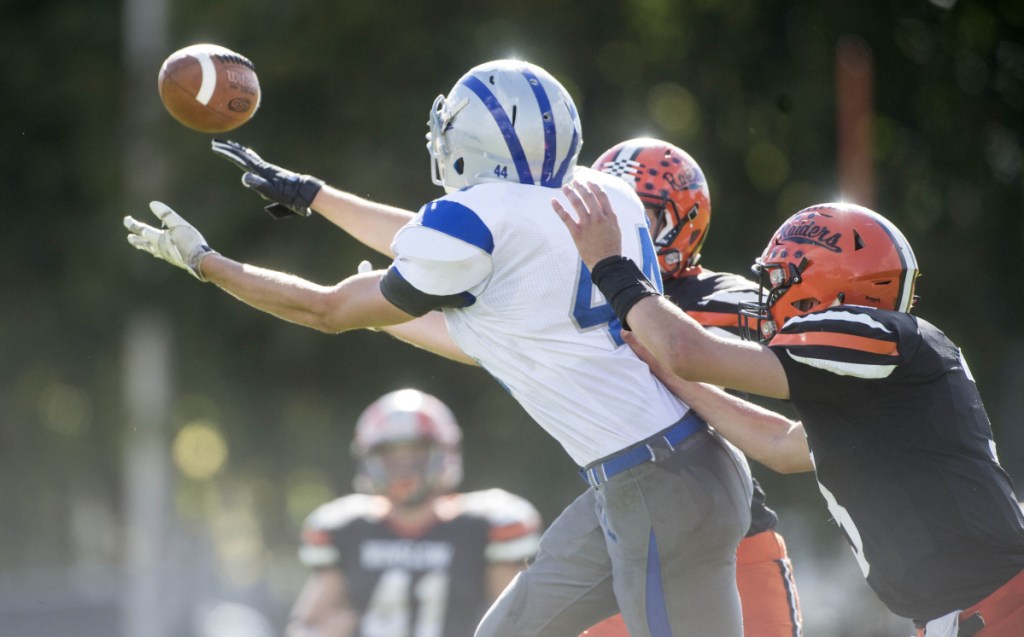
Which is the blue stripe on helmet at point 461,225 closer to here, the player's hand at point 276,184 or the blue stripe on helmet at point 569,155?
the blue stripe on helmet at point 569,155

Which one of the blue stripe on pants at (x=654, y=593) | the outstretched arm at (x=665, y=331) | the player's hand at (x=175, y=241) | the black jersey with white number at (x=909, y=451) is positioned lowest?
the blue stripe on pants at (x=654, y=593)

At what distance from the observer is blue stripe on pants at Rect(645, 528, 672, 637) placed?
363 centimetres

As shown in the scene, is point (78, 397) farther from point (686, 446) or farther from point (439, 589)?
point (686, 446)

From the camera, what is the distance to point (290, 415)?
1420cm

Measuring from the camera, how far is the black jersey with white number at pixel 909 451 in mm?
3453

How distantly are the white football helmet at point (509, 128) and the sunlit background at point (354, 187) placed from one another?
24.9 ft

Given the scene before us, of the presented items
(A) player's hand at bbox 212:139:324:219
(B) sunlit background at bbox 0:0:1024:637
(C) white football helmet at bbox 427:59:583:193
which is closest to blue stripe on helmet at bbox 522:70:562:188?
(C) white football helmet at bbox 427:59:583:193

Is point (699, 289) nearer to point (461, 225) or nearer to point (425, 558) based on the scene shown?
point (461, 225)

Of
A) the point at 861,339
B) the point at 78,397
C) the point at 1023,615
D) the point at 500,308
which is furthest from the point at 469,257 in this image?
the point at 78,397

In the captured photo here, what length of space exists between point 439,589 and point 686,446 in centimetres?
357

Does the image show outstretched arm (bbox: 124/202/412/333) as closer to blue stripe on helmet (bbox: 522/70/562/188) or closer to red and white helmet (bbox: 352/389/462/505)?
blue stripe on helmet (bbox: 522/70/562/188)

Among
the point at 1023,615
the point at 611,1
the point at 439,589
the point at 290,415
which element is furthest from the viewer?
the point at 290,415

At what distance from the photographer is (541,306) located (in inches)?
145

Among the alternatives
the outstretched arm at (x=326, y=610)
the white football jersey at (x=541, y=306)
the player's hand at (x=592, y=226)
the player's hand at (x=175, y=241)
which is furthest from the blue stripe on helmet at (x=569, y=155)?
the outstretched arm at (x=326, y=610)
